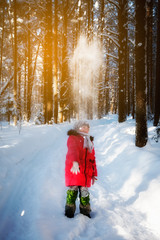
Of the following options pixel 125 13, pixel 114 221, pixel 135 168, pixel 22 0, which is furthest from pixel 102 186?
pixel 22 0

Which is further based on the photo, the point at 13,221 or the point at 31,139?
the point at 31,139

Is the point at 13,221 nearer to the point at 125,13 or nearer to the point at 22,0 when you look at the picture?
the point at 125,13

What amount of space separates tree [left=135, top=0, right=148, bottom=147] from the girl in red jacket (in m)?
3.28

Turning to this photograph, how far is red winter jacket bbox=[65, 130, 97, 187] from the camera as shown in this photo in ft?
8.50

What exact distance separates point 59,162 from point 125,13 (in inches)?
450

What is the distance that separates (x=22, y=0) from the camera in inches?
518

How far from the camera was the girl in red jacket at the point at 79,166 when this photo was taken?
2621 mm

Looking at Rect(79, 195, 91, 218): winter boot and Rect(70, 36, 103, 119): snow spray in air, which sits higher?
Rect(70, 36, 103, 119): snow spray in air

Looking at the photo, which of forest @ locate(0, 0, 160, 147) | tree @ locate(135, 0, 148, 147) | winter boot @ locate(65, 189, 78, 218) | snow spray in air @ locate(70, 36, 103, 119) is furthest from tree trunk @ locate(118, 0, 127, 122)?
winter boot @ locate(65, 189, 78, 218)

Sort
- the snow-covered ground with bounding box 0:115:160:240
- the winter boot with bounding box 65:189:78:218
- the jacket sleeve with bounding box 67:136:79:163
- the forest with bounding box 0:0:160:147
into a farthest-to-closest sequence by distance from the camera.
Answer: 1. the forest with bounding box 0:0:160:147
2. the winter boot with bounding box 65:189:78:218
3. the jacket sleeve with bounding box 67:136:79:163
4. the snow-covered ground with bounding box 0:115:160:240

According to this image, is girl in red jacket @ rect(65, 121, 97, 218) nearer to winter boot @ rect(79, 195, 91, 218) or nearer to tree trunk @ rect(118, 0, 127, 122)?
winter boot @ rect(79, 195, 91, 218)

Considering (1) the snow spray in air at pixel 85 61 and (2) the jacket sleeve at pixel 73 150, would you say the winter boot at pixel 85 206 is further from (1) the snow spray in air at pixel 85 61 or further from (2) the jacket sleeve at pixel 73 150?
(1) the snow spray in air at pixel 85 61

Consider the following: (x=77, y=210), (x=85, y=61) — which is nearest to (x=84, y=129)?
(x=77, y=210)

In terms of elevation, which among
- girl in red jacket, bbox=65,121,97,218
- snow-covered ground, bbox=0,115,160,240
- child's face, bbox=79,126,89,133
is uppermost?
child's face, bbox=79,126,89,133
